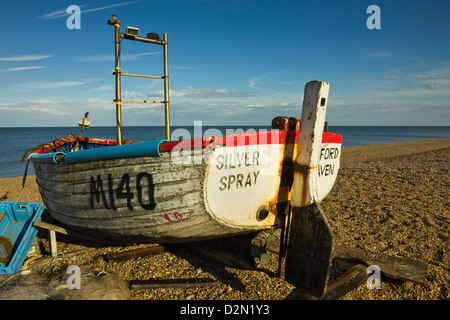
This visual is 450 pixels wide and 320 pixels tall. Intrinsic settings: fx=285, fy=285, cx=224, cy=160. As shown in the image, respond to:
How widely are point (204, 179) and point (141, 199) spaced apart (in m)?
0.83

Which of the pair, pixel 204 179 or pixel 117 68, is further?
pixel 117 68

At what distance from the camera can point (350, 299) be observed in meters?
3.27

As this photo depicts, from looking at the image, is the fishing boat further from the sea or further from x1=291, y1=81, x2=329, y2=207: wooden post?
the sea

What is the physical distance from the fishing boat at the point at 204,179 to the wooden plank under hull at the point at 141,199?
11 mm

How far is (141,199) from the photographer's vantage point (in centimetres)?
329

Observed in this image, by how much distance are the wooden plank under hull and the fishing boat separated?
11 mm

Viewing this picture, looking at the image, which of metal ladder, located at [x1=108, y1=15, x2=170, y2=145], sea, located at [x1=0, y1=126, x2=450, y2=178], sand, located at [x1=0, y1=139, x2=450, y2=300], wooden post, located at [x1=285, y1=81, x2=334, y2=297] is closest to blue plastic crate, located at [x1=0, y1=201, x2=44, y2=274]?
sand, located at [x1=0, y1=139, x2=450, y2=300]

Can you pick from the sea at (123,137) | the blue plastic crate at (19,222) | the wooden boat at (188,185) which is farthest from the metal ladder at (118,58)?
the blue plastic crate at (19,222)

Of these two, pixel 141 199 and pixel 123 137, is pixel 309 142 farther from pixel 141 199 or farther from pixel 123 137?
pixel 123 137

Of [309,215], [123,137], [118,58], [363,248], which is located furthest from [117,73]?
[123,137]

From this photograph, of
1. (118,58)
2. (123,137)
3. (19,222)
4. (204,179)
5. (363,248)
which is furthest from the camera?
(123,137)
